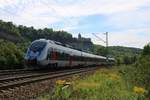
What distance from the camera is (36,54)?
33.0 meters

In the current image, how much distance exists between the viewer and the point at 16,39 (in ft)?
285

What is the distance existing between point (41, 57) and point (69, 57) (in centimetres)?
1001

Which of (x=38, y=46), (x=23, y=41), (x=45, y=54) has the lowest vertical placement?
(x=45, y=54)

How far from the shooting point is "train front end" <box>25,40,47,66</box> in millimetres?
32469

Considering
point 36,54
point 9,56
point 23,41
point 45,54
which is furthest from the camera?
point 23,41

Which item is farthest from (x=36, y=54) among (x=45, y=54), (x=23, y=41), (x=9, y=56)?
(x=23, y=41)

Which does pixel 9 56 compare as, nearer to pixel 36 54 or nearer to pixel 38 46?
pixel 38 46

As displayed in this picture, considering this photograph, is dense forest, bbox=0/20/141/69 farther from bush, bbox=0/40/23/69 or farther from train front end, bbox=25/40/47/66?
train front end, bbox=25/40/47/66

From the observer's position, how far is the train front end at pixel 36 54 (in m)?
32.5

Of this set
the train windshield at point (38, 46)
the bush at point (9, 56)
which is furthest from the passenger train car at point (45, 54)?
the bush at point (9, 56)

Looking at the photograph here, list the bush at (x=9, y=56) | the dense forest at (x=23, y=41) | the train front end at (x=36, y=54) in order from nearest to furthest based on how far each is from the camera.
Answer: the train front end at (x=36, y=54) → the bush at (x=9, y=56) → the dense forest at (x=23, y=41)

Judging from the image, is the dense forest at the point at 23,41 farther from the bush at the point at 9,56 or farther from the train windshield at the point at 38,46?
the train windshield at the point at 38,46

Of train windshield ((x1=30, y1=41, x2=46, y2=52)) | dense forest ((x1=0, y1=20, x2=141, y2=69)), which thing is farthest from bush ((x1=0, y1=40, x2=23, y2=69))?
train windshield ((x1=30, y1=41, x2=46, y2=52))

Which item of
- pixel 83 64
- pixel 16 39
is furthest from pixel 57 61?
pixel 16 39
